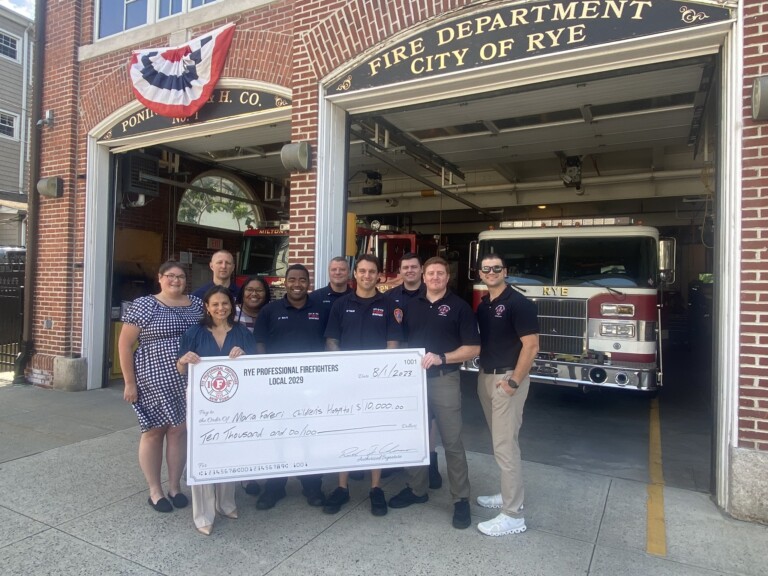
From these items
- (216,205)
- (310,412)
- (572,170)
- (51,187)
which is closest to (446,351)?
(310,412)

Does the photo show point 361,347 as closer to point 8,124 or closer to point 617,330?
point 617,330

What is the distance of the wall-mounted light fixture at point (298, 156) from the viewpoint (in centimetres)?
582

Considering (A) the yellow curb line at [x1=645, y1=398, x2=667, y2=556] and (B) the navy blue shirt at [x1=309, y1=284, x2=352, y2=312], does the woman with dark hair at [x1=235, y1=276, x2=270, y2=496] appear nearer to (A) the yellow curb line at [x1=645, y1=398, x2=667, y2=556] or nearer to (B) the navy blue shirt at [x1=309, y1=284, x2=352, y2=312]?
(B) the navy blue shirt at [x1=309, y1=284, x2=352, y2=312]

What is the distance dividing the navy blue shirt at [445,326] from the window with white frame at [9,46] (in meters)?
22.1

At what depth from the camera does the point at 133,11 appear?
26.1ft

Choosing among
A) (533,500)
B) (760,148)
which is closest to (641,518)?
(533,500)

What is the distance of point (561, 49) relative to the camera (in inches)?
186

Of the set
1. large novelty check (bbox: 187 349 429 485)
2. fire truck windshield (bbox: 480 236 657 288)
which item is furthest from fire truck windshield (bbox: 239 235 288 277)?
large novelty check (bbox: 187 349 429 485)

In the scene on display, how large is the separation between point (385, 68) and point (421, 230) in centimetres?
1100

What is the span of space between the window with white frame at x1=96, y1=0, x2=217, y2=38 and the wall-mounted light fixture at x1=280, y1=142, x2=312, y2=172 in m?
2.91

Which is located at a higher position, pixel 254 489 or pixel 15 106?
pixel 15 106

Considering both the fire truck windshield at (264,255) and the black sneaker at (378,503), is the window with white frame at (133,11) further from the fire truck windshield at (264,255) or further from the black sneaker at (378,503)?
the black sneaker at (378,503)

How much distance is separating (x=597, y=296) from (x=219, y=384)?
4941 mm

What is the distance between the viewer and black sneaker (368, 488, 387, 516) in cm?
391
